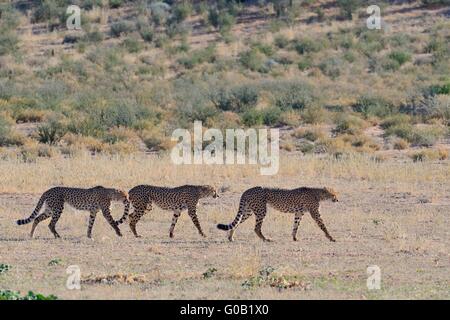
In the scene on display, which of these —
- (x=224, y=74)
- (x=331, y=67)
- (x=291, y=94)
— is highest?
(x=331, y=67)

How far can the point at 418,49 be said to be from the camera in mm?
44812

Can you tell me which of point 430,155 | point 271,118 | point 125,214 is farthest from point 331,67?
point 125,214

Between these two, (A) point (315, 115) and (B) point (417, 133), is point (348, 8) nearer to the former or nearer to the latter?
(A) point (315, 115)

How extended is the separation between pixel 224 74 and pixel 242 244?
2609cm

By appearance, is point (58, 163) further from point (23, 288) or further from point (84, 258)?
point (23, 288)

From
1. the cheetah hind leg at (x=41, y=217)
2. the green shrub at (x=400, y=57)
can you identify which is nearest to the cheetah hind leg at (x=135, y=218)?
the cheetah hind leg at (x=41, y=217)

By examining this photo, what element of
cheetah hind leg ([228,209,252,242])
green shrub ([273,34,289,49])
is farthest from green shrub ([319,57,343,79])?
cheetah hind leg ([228,209,252,242])

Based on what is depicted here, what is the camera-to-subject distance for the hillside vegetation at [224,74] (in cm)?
2973

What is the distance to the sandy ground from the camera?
12492mm

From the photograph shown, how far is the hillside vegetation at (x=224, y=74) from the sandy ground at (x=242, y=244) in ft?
14.8

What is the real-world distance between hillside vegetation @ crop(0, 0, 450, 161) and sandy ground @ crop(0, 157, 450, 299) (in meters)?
4.50

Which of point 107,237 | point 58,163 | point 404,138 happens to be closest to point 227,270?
point 107,237

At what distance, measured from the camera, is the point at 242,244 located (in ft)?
51.3

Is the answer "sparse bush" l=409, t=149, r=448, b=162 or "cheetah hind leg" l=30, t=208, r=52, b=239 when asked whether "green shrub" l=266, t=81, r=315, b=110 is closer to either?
"sparse bush" l=409, t=149, r=448, b=162
